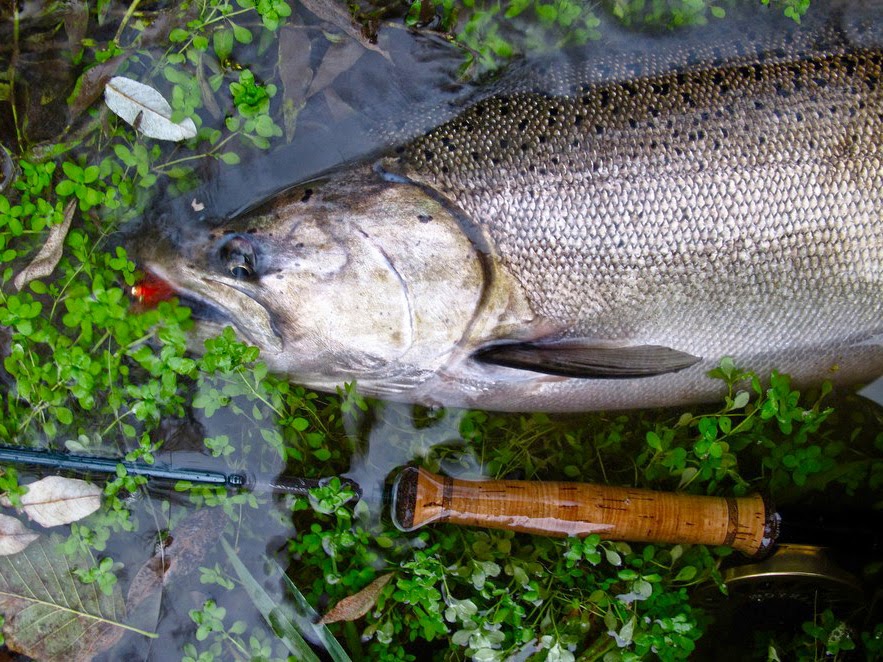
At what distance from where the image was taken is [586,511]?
7.10 ft

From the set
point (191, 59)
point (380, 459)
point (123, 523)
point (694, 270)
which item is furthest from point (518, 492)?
point (191, 59)

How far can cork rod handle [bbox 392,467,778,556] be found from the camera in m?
2.14

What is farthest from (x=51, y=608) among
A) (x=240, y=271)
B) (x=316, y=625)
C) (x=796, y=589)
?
(x=796, y=589)

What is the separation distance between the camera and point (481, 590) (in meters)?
2.23

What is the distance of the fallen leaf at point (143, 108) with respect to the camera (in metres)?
2.28

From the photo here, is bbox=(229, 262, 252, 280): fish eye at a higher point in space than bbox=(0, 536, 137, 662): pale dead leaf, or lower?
higher

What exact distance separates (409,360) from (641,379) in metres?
0.78

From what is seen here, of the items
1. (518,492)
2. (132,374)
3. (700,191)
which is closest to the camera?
(700,191)

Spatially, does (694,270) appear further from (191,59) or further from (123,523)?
(123,523)

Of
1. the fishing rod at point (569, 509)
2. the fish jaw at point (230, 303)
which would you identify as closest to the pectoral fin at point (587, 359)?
the fishing rod at point (569, 509)

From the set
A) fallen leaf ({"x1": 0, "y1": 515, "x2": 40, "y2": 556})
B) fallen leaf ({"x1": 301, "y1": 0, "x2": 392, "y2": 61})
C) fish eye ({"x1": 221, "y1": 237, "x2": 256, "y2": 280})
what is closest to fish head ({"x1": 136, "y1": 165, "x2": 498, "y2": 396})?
fish eye ({"x1": 221, "y1": 237, "x2": 256, "y2": 280})

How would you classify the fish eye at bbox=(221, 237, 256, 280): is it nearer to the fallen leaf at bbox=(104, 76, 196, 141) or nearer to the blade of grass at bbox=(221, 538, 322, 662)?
the fallen leaf at bbox=(104, 76, 196, 141)

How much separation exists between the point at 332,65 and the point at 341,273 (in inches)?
36.5

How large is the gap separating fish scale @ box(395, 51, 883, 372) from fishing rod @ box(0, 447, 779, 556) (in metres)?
0.52
